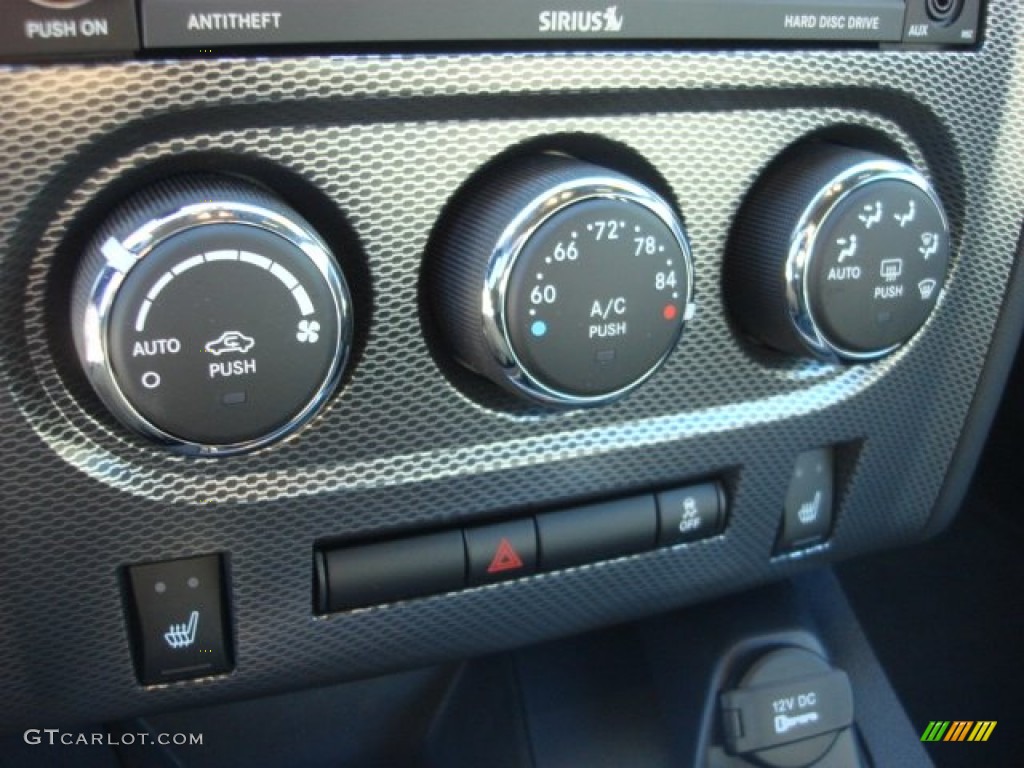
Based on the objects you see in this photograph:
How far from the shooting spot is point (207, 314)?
0.47 m

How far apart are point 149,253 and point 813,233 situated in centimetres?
32

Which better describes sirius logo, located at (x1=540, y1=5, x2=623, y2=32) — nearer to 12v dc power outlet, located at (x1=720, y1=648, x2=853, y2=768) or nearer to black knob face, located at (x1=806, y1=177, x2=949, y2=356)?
black knob face, located at (x1=806, y1=177, x2=949, y2=356)

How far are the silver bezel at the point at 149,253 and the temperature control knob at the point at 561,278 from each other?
2.5 inches

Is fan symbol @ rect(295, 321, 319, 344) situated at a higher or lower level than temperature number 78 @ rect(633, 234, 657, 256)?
lower

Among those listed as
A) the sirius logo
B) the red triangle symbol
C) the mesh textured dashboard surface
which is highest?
the sirius logo

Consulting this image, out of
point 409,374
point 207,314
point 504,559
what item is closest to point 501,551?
point 504,559

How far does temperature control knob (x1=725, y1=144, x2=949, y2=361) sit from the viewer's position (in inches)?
23.2

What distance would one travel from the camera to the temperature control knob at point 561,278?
0.52 meters

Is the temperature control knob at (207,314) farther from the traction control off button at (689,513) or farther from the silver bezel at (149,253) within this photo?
the traction control off button at (689,513)

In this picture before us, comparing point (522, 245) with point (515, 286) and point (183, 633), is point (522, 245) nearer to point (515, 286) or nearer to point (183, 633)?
point (515, 286)
